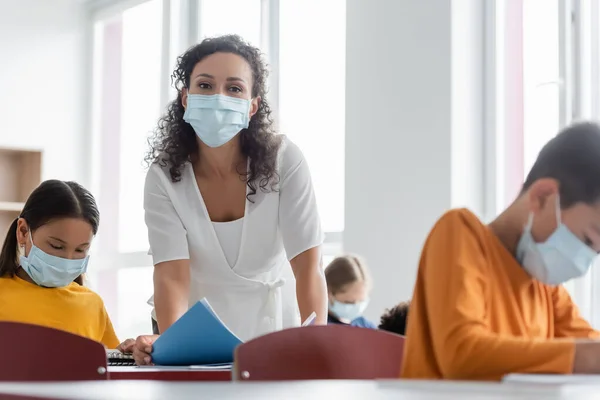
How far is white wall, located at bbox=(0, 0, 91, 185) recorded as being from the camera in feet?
19.1

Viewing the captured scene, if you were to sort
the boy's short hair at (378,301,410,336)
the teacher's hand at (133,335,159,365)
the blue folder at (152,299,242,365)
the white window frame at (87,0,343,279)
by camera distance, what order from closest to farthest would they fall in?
1. the blue folder at (152,299,242,365)
2. the teacher's hand at (133,335,159,365)
3. the boy's short hair at (378,301,410,336)
4. the white window frame at (87,0,343,279)

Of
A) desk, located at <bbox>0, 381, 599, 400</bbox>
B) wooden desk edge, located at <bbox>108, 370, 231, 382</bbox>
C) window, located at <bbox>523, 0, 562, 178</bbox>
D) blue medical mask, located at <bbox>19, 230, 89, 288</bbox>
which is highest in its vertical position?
window, located at <bbox>523, 0, 562, 178</bbox>

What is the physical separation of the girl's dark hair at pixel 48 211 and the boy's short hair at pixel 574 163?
61.8 inches

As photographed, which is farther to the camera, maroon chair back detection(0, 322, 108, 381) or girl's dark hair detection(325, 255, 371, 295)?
girl's dark hair detection(325, 255, 371, 295)

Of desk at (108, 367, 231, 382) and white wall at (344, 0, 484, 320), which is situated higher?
white wall at (344, 0, 484, 320)

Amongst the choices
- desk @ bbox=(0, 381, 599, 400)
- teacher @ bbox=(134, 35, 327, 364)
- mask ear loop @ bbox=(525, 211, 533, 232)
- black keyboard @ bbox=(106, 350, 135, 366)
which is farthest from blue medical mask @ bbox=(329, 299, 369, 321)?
desk @ bbox=(0, 381, 599, 400)

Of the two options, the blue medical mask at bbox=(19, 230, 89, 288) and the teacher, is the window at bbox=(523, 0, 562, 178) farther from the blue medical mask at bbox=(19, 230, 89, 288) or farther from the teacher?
the blue medical mask at bbox=(19, 230, 89, 288)

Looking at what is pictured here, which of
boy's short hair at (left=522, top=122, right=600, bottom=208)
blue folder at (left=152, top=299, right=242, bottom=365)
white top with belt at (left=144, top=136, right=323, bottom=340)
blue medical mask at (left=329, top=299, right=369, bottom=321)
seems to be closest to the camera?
boy's short hair at (left=522, top=122, right=600, bottom=208)

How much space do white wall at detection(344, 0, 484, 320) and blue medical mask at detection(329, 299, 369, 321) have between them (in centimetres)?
9

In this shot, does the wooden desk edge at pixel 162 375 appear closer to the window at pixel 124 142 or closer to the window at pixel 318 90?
the window at pixel 318 90

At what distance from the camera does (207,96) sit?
2.39m

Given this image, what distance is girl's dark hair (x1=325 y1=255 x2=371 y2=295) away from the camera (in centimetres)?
385

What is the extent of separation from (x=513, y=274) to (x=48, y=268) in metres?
1.55

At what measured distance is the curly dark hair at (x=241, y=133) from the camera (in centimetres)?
231
